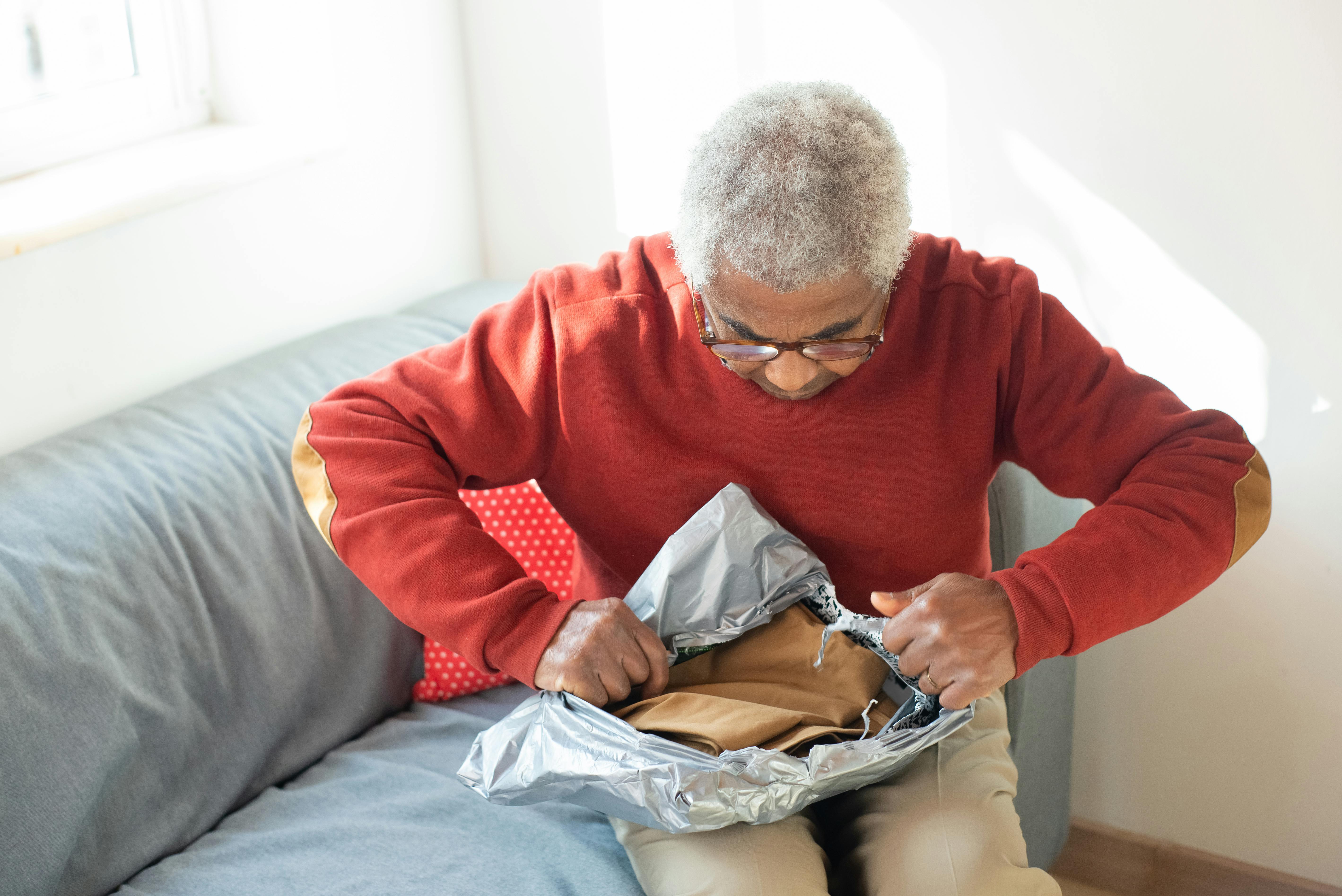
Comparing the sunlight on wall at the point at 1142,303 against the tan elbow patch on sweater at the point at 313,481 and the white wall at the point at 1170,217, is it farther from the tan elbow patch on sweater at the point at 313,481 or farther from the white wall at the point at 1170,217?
the tan elbow patch on sweater at the point at 313,481

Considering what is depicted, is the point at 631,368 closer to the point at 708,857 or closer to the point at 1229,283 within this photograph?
the point at 708,857

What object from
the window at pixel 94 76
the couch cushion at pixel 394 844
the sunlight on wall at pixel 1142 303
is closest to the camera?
the couch cushion at pixel 394 844

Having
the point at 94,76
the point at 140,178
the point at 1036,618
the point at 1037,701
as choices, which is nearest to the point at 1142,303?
the point at 1037,701

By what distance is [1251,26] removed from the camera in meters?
1.47

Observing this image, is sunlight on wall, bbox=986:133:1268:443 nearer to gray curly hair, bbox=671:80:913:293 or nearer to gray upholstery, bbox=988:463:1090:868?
gray upholstery, bbox=988:463:1090:868

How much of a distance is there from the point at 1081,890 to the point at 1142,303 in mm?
1023

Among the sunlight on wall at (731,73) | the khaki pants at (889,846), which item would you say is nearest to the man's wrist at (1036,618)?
the khaki pants at (889,846)

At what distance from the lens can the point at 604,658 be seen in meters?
1.16

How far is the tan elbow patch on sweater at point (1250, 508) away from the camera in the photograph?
1.19m

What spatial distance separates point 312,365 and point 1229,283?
4.50ft

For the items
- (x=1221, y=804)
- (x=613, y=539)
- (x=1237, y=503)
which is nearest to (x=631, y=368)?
(x=613, y=539)

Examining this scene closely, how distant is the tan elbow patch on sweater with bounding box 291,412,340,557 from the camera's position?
1.26 meters

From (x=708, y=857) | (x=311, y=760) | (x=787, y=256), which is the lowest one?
(x=311, y=760)

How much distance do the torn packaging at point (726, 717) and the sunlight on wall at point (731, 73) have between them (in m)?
0.59
